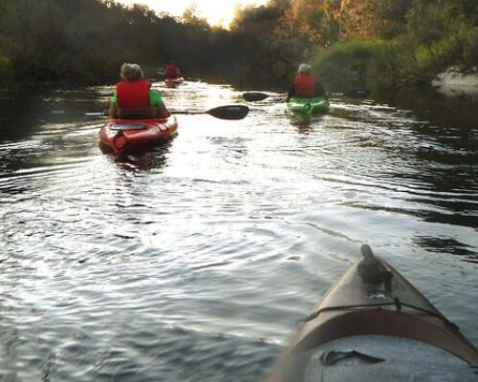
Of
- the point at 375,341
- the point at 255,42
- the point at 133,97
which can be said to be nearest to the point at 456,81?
the point at 133,97

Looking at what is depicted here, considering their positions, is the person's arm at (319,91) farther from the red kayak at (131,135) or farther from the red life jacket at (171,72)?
the red life jacket at (171,72)

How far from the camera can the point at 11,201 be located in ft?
21.2

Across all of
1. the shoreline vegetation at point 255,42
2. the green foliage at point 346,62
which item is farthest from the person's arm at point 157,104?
the green foliage at point 346,62

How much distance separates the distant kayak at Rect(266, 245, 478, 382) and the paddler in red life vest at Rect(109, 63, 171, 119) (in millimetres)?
7079

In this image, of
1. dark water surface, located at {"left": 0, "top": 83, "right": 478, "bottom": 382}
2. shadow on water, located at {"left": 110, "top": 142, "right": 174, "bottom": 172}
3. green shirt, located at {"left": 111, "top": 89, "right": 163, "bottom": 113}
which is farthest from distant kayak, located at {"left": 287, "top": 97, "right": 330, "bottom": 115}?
shadow on water, located at {"left": 110, "top": 142, "right": 174, "bottom": 172}

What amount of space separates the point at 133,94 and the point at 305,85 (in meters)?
5.91

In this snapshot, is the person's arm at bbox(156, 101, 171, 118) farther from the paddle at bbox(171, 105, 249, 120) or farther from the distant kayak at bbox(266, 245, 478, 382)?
the distant kayak at bbox(266, 245, 478, 382)

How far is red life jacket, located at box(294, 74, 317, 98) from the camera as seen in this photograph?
14.2 metres

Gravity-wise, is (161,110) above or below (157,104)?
below

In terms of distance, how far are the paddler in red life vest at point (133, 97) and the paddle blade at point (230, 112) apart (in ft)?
6.48

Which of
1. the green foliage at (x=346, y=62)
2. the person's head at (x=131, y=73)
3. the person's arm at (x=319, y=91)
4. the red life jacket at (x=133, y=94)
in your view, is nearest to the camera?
the red life jacket at (x=133, y=94)

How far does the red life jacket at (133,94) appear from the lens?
9.32 m

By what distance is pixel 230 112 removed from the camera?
11602mm

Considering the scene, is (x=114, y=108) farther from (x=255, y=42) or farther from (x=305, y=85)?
(x=255, y=42)
